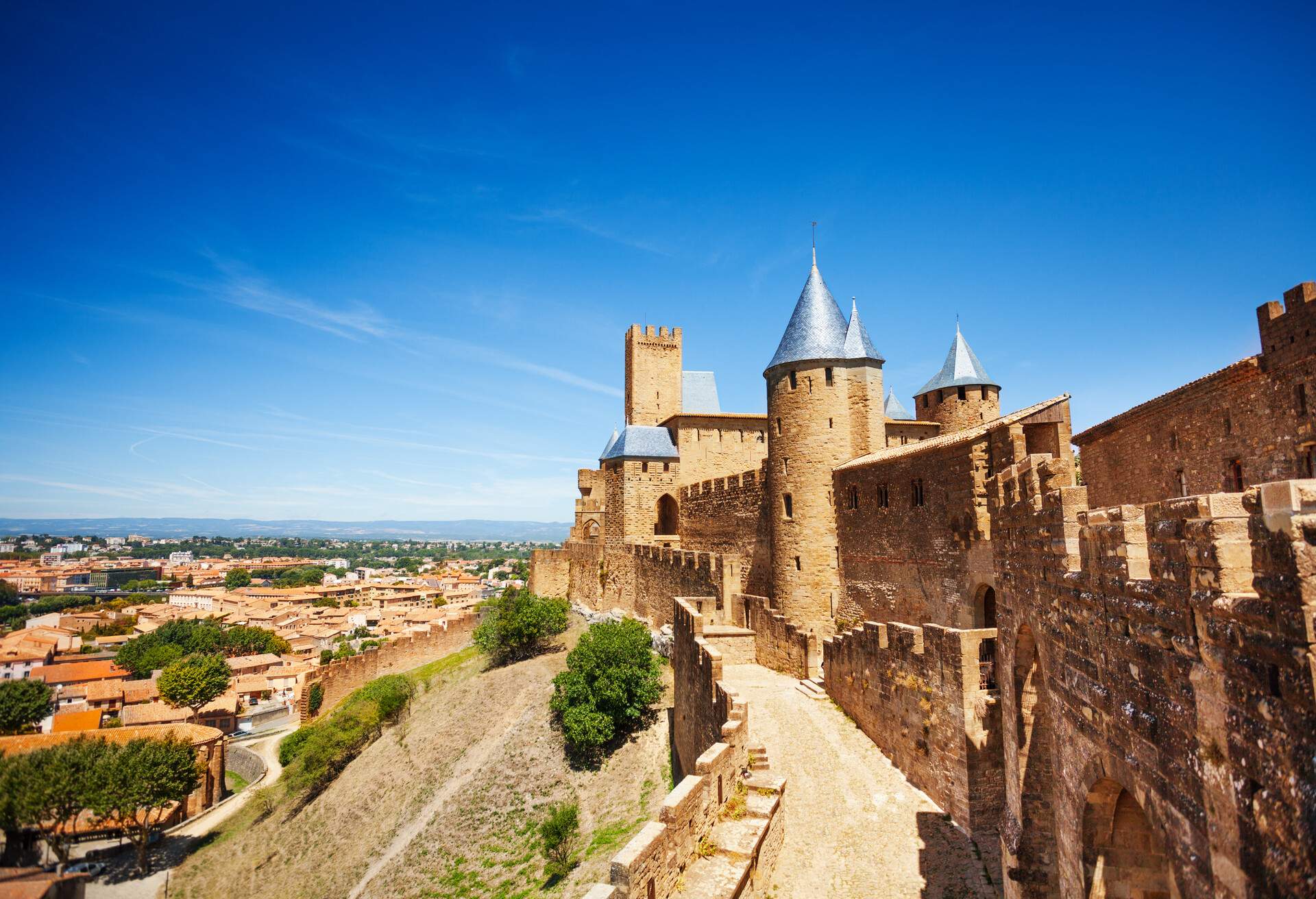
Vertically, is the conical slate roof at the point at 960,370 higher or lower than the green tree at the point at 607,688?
higher

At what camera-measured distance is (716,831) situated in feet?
29.7

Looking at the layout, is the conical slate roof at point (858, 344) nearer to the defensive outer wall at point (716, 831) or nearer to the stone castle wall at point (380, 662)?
the defensive outer wall at point (716, 831)

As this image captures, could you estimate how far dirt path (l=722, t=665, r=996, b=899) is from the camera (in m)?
9.00

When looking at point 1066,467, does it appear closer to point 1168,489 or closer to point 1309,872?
point 1309,872

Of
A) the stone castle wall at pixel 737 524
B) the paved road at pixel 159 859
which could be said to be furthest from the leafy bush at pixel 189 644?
the stone castle wall at pixel 737 524

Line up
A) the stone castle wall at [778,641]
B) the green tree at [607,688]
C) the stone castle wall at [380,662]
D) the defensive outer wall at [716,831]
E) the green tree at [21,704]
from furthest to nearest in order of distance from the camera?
the stone castle wall at [380,662], the green tree at [21,704], the green tree at [607,688], the stone castle wall at [778,641], the defensive outer wall at [716,831]

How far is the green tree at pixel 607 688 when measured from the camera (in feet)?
67.9

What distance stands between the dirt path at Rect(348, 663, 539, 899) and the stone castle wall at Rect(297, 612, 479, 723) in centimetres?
2037

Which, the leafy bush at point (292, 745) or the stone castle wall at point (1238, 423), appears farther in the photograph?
the leafy bush at point (292, 745)

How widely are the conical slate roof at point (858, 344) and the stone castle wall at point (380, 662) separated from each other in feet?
111

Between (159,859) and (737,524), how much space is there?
1217 inches

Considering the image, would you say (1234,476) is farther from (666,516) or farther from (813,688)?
(666,516)

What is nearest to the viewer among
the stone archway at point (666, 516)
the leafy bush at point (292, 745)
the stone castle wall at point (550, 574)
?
the stone archway at point (666, 516)

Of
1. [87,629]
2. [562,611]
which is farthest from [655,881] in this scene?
[87,629]
